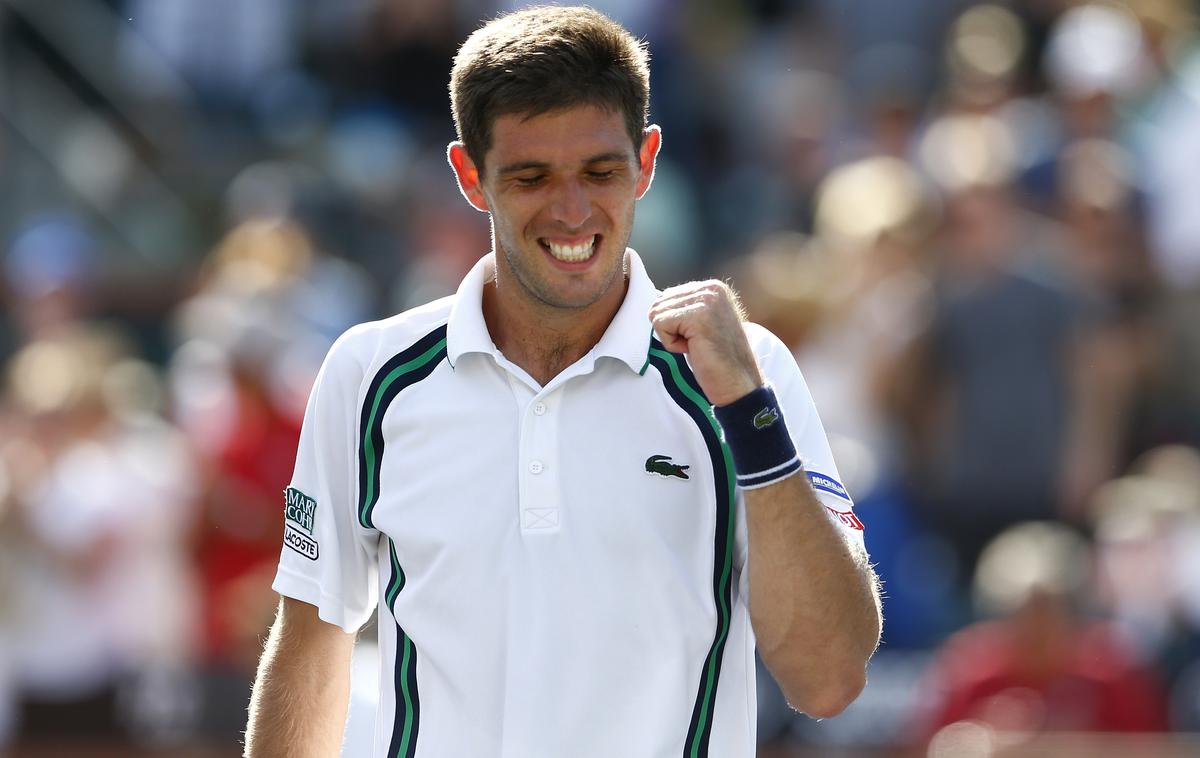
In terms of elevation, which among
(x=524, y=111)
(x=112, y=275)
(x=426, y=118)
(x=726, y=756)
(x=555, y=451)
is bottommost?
(x=726, y=756)

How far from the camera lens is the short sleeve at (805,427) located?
3184mm

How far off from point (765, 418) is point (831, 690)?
1.43 ft

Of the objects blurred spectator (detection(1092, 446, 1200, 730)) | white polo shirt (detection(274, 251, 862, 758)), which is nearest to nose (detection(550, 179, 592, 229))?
white polo shirt (detection(274, 251, 862, 758))

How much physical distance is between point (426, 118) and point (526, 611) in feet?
22.4

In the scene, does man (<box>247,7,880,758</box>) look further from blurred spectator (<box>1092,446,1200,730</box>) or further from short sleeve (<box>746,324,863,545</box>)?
blurred spectator (<box>1092,446,1200,730</box>)

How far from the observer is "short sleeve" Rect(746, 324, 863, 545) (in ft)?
10.4

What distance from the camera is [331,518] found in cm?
329

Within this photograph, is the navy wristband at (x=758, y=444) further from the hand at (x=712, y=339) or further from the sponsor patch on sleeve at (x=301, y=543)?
the sponsor patch on sleeve at (x=301, y=543)

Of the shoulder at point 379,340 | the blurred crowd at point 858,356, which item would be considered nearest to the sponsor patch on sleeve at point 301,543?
the shoulder at point 379,340

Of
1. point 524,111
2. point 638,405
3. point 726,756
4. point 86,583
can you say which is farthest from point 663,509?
point 86,583

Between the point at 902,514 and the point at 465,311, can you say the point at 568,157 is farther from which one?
the point at 902,514

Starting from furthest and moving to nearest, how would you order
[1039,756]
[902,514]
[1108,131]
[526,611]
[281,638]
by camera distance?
[1108,131] → [902,514] → [1039,756] → [281,638] → [526,611]

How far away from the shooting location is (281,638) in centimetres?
330

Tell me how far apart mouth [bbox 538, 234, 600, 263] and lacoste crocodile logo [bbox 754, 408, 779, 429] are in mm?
400
